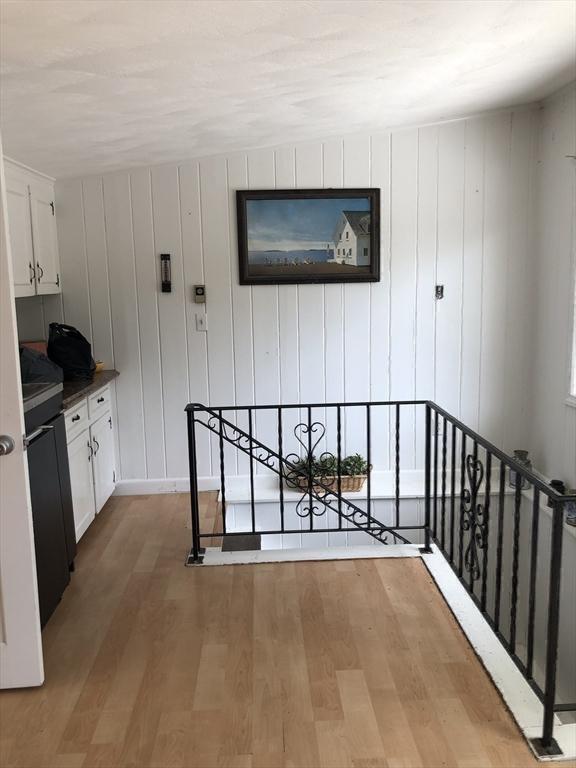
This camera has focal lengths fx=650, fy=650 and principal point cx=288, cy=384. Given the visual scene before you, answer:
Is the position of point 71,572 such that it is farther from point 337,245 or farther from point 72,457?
point 337,245

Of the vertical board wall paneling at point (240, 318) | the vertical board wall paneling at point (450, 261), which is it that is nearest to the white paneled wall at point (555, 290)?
the vertical board wall paneling at point (450, 261)

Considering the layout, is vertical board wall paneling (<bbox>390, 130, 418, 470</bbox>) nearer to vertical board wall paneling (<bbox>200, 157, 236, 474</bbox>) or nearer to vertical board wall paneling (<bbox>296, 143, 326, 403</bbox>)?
vertical board wall paneling (<bbox>296, 143, 326, 403</bbox>)

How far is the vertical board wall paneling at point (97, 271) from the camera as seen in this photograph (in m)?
4.55

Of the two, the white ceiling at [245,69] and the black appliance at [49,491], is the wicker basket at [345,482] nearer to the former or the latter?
the black appliance at [49,491]

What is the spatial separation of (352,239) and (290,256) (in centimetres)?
45

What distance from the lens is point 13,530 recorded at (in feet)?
7.73

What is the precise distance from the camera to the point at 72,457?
3650 mm

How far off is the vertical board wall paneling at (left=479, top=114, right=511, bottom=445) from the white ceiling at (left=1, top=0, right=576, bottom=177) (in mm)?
314

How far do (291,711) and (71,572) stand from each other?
167 cm

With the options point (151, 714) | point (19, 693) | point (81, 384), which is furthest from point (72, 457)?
point (151, 714)

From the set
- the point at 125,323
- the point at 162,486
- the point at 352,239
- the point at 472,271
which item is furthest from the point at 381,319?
the point at 162,486

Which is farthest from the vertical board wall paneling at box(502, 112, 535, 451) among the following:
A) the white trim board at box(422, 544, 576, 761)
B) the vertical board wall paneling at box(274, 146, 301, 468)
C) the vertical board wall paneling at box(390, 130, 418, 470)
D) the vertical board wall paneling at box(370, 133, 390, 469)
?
the white trim board at box(422, 544, 576, 761)

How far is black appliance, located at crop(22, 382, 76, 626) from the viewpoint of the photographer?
2.76 meters

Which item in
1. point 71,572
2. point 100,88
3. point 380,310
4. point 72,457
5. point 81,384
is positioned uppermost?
point 100,88
